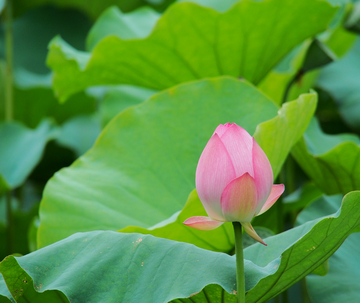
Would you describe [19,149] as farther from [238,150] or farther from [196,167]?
[238,150]

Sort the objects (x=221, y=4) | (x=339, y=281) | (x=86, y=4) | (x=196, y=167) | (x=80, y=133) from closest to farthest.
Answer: (x=339, y=281) < (x=196, y=167) < (x=221, y=4) < (x=80, y=133) < (x=86, y=4)

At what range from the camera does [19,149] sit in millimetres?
1140

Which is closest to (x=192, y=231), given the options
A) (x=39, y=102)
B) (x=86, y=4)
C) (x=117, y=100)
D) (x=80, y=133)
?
(x=117, y=100)

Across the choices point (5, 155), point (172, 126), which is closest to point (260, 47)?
point (172, 126)

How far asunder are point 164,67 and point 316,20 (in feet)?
1.02

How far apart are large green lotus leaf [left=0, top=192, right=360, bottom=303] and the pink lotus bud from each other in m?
0.05

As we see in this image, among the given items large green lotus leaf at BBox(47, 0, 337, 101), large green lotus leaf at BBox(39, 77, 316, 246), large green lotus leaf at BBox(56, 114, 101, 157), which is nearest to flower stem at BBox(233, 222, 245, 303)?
large green lotus leaf at BBox(39, 77, 316, 246)

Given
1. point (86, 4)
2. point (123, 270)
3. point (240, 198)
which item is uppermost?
point (240, 198)

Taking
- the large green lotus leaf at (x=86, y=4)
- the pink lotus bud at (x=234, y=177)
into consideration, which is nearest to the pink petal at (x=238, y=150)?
the pink lotus bud at (x=234, y=177)

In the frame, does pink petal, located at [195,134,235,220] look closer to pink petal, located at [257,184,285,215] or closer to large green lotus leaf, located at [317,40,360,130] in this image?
pink petal, located at [257,184,285,215]

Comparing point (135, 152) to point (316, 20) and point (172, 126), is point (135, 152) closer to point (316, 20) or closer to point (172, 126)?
point (172, 126)

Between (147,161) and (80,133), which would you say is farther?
(80,133)

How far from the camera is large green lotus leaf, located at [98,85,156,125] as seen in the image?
3.83ft

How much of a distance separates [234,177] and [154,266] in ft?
0.38
